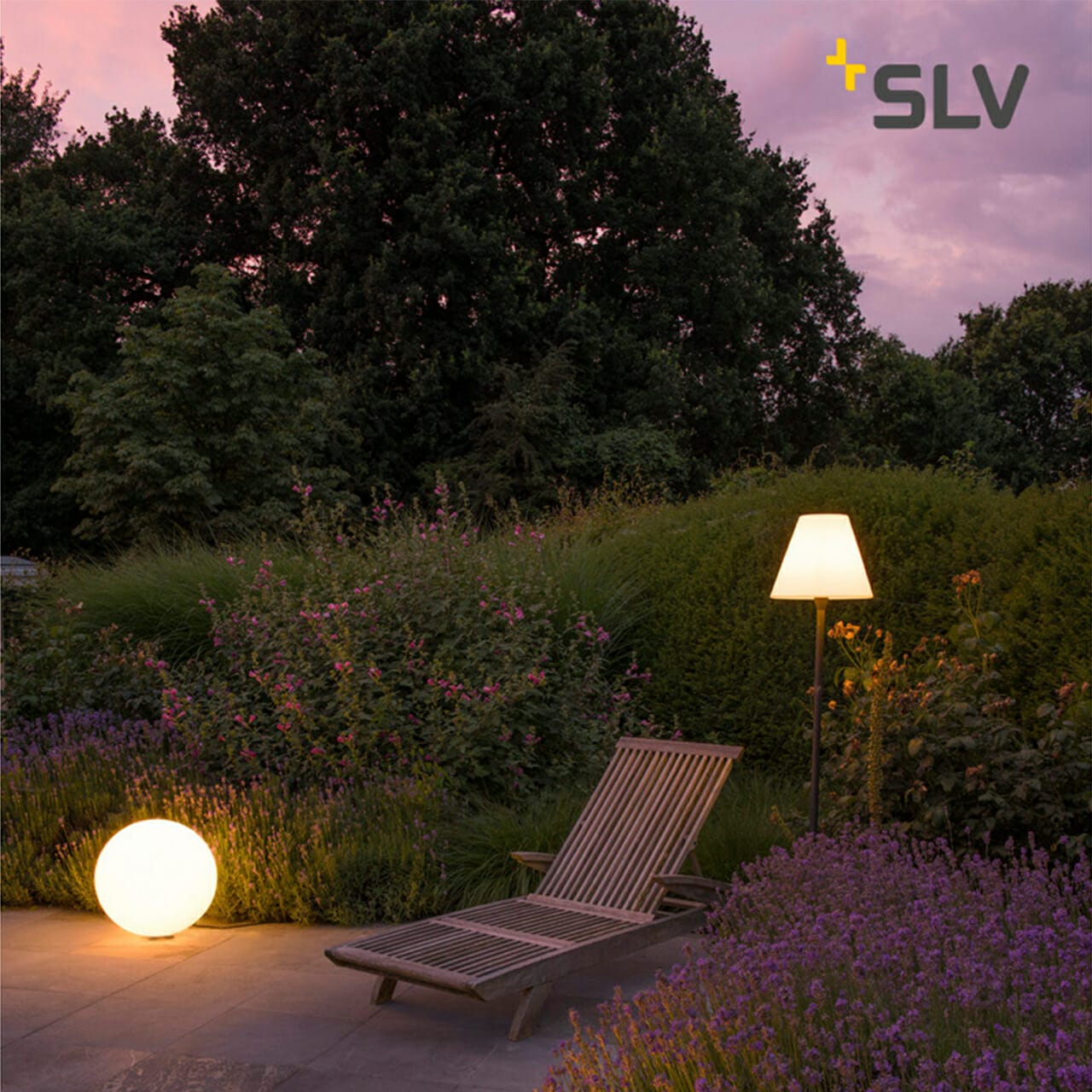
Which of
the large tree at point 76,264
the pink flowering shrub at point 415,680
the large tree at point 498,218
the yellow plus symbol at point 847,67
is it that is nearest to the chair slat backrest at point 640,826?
the pink flowering shrub at point 415,680

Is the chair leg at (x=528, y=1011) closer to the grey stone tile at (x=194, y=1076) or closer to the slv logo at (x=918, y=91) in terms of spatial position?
the grey stone tile at (x=194, y=1076)

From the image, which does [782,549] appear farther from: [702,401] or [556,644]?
[702,401]

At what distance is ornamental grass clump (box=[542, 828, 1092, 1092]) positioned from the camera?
96.8 inches

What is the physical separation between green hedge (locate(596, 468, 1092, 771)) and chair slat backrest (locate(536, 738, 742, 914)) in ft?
6.28

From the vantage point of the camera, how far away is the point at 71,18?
12.6 meters

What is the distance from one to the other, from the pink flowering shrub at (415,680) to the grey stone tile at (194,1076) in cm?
268

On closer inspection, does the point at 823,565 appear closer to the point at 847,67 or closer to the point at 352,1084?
the point at 352,1084

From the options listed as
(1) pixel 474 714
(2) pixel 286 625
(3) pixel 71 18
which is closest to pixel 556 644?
(1) pixel 474 714

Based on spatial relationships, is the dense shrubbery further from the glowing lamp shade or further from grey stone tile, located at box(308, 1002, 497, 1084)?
grey stone tile, located at box(308, 1002, 497, 1084)

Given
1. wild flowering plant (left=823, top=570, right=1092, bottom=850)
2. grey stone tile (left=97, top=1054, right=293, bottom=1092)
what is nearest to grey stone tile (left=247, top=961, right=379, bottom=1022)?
grey stone tile (left=97, top=1054, right=293, bottom=1092)

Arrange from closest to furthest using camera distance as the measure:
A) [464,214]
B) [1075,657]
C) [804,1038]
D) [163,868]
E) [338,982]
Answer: [804,1038] → [338,982] → [163,868] → [1075,657] → [464,214]

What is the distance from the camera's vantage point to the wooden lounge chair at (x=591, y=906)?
401 centimetres

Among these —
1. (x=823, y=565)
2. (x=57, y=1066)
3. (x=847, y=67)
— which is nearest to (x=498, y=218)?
(x=847, y=67)

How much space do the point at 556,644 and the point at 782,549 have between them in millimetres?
1648
